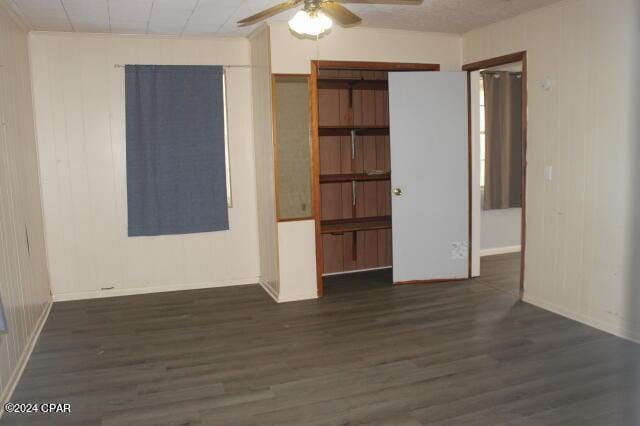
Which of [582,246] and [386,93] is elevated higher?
[386,93]

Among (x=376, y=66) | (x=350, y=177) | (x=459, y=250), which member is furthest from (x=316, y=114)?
(x=459, y=250)

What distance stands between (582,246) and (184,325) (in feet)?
10.5

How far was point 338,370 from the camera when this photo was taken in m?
3.29

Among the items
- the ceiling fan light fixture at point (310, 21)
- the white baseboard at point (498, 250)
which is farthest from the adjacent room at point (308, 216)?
the white baseboard at point (498, 250)

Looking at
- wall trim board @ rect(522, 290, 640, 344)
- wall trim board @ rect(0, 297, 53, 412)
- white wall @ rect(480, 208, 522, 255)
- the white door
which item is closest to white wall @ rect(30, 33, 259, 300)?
wall trim board @ rect(0, 297, 53, 412)

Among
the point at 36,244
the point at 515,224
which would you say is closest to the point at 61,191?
the point at 36,244

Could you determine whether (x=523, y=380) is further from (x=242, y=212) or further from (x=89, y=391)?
(x=242, y=212)

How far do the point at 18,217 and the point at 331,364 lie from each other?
8.11ft

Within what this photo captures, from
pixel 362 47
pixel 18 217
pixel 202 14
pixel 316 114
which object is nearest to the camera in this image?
pixel 18 217

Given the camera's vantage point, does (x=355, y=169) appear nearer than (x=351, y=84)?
No

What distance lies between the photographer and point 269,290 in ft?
16.7

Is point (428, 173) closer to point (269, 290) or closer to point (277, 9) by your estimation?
point (269, 290)

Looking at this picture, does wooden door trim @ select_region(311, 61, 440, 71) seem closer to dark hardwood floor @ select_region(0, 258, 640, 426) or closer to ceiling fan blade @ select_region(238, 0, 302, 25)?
ceiling fan blade @ select_region(238, 0, 302, 25)

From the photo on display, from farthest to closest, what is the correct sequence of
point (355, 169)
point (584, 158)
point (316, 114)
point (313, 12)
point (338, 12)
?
point (355, 169), point (316, 114), point (584, 158), point (338, 12), point (313, 12)
